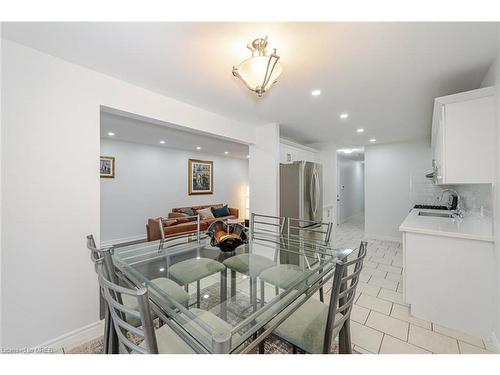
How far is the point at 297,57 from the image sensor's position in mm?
1618

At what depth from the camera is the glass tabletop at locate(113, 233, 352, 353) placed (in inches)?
39.0

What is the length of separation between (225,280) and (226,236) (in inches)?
14.9

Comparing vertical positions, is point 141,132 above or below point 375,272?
above

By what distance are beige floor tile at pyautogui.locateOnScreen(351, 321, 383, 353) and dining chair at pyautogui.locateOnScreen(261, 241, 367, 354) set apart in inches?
22.6

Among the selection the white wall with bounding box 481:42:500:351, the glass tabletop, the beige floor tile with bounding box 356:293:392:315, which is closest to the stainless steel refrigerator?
the glass tabletop

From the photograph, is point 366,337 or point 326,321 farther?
point 366,337

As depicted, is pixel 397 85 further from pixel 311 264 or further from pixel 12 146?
pixel 12 146

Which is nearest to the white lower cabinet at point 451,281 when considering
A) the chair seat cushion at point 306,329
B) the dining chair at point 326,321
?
the dining chair at point 326,321

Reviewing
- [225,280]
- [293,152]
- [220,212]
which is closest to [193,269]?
[225,280]

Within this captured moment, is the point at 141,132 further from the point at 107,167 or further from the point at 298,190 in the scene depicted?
the point at 298,190

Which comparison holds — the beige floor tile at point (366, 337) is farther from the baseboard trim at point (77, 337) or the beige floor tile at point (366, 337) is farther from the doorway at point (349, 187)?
the doorway at point (349, 187)

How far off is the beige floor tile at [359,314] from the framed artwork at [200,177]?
5219mm
